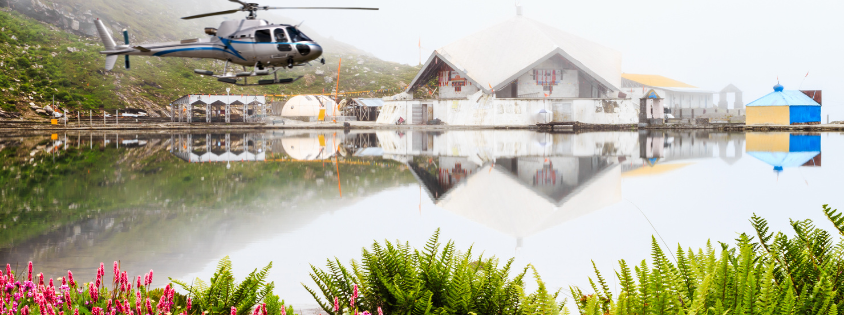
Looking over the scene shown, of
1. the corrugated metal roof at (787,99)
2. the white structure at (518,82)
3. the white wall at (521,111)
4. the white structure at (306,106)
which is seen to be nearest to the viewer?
the corrugated metal roof at (787,99)

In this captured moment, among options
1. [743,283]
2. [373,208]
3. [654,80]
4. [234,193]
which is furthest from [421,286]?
[654,80]

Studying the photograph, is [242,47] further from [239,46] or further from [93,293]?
[93,293]

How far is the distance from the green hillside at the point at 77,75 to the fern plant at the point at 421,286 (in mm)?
27045

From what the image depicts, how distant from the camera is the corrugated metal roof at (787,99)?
30.0 m

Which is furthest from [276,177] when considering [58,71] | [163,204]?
[58,71]

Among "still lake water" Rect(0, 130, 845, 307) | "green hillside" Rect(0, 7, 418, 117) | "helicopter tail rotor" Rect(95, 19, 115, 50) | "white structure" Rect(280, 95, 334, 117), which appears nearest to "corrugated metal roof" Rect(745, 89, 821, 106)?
"still lake water" Rect(0, 130, 845, 307)

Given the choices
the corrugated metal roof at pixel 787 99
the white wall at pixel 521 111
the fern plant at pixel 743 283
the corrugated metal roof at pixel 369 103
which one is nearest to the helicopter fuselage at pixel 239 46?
the fern plant at pixel 743 283

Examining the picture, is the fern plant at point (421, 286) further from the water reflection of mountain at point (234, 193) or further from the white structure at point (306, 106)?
the white structure at point (306, 106)

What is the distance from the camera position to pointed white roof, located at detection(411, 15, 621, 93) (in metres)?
35.2

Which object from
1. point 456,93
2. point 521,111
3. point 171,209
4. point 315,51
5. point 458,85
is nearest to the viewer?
point 315,51

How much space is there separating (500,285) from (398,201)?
4767 millimetres

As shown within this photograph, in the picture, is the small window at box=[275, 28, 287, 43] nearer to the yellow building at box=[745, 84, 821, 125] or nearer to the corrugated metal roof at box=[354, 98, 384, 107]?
the yellow building at box=[745, 84, 821, 125]

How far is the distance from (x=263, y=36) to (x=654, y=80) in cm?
5560

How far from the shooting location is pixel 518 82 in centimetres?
3594
